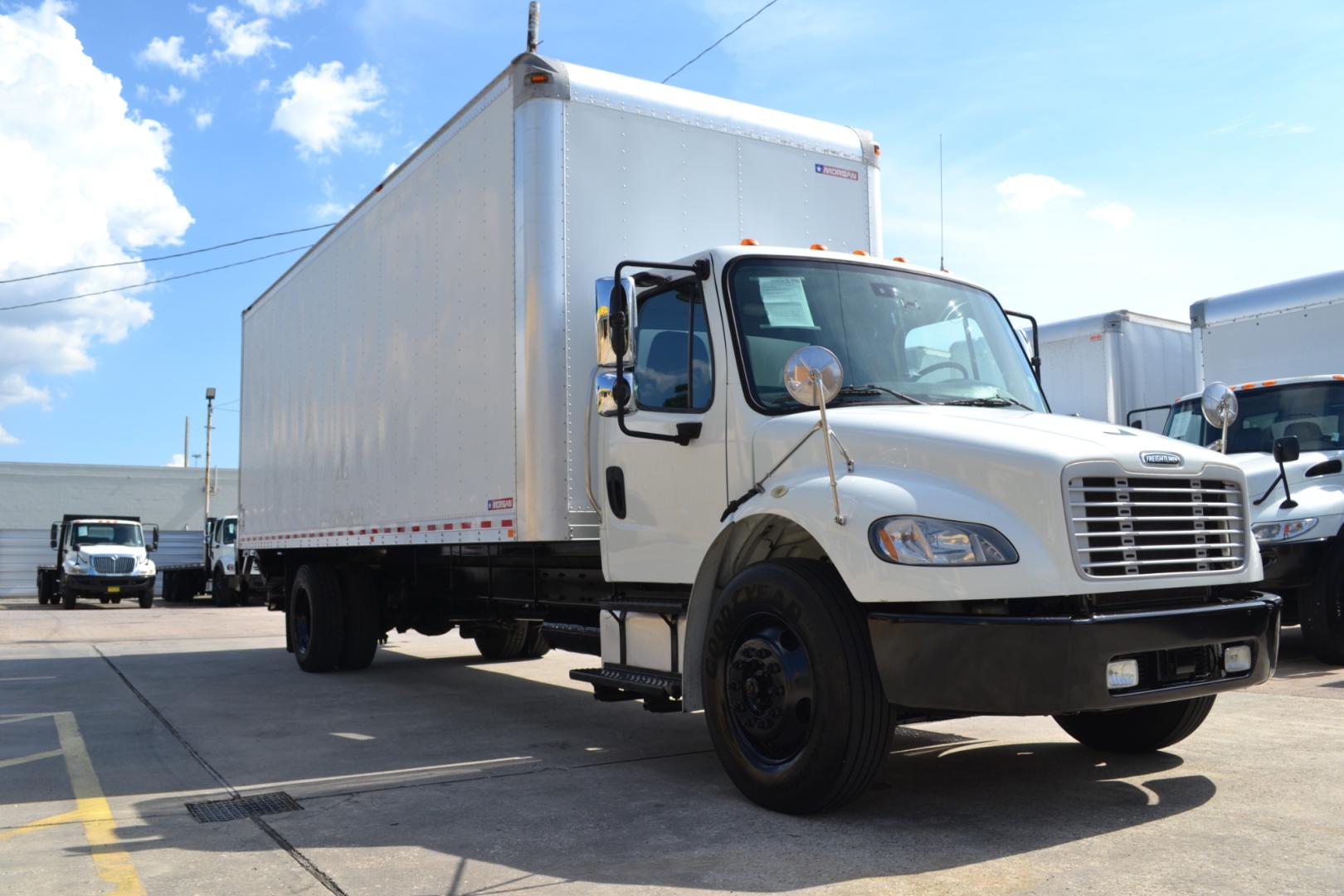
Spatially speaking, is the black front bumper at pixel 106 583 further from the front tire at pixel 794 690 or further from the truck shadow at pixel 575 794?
the front tire at pixel 794 690

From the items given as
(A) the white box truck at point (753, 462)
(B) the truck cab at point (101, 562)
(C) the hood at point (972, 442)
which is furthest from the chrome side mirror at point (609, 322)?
(B) the truck cab at point (101, 562)

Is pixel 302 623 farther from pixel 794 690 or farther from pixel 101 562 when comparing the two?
pixel 101 562

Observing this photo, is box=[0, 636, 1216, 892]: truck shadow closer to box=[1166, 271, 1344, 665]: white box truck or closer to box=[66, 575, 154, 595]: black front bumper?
box=[1166, 271, 1344, 665]: white box truck

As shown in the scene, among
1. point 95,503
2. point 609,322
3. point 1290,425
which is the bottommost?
point 1290,425

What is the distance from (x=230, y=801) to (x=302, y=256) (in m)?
7.17

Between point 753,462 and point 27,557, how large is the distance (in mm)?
38613

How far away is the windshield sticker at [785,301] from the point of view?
5.59m

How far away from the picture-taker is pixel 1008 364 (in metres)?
6.04

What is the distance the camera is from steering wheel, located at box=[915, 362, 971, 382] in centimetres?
555

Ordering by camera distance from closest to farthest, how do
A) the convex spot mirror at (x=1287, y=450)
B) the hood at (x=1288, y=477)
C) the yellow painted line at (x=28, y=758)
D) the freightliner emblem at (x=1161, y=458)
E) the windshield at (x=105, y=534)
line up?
the freightliner emblem at (x=1161, y=458)
the yellow painted line at (x=28, y=758)
the convex spot mirror at (x=1287, y=450)
the hood at (x=1288, y=477)
the windshield at (x=105, y=534)

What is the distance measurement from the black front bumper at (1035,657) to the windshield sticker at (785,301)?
5.54 ft

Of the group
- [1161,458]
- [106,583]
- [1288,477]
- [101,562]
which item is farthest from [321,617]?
[101,562]

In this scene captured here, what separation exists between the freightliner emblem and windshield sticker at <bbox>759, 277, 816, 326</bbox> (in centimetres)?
170

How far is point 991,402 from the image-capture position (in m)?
5.57
